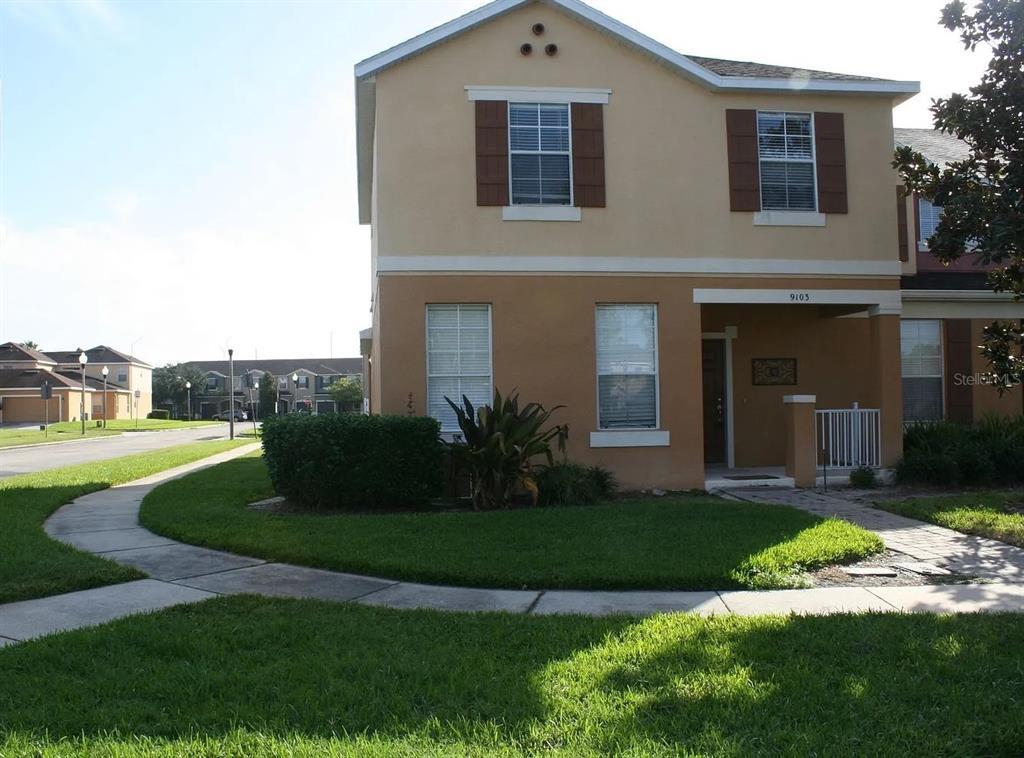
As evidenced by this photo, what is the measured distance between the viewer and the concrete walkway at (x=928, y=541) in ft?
22.0

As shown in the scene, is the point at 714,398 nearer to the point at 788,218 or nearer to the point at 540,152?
the point at 788,218

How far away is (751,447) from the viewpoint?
1327 centimetres

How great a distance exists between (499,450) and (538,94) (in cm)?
507

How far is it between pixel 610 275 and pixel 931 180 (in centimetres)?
412

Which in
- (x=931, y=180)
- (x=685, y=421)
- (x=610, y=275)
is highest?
(x=931, y=180)

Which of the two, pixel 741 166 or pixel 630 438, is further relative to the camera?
pixel 741 166

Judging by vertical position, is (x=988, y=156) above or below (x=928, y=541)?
above

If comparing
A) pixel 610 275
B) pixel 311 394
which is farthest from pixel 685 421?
pixel 311 394

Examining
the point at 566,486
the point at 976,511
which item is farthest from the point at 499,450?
the point at 976,511

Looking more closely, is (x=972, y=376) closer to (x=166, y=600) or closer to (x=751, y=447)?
(x=751, y=447)

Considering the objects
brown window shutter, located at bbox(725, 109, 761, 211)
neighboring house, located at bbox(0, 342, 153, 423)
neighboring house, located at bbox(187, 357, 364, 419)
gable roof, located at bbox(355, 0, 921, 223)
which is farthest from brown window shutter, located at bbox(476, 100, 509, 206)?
neighboring house, located at bbox(187, 357, 364, 419)

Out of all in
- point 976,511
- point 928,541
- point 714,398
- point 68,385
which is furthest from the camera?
point 68,385

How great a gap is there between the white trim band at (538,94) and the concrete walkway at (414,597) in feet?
23.2

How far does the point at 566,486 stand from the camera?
9953 millimetres
